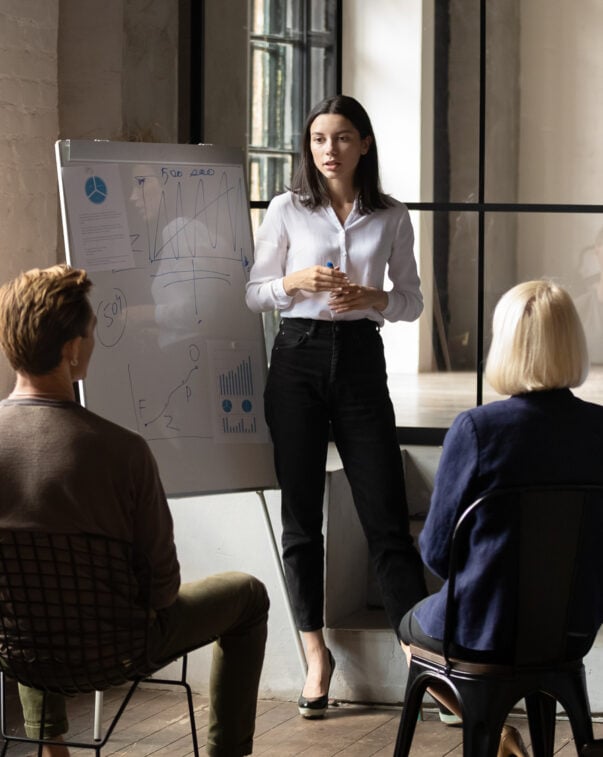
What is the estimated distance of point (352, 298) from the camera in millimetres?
3256

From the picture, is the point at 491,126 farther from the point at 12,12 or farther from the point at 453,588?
the point at 453,588

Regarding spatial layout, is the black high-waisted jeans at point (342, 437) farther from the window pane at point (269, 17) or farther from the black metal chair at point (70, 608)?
the window pane at point (269, 17)

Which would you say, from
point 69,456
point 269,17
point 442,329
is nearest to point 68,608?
point 69,456

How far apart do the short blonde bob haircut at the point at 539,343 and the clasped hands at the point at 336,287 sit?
984 millimetres

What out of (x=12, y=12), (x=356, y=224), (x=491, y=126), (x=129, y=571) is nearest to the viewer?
(x=129, y=571)

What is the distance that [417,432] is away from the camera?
14.7ft

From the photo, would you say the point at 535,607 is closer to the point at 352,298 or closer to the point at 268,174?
the point at 352,298

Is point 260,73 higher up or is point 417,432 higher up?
point 260,73

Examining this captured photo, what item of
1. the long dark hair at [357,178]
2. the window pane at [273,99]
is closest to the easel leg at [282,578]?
the long dark hair at [357,178]

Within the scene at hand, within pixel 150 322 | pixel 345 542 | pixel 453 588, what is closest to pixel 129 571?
pixel 453 588

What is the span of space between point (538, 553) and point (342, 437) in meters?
1.24

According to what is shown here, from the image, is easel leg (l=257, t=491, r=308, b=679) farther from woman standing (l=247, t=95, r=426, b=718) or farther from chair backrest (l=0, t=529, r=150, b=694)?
chair backrest (l=0, t=529, r=150, b=694)

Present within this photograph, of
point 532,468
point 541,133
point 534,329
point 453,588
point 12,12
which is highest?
point 12,12

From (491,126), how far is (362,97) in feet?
1.65
